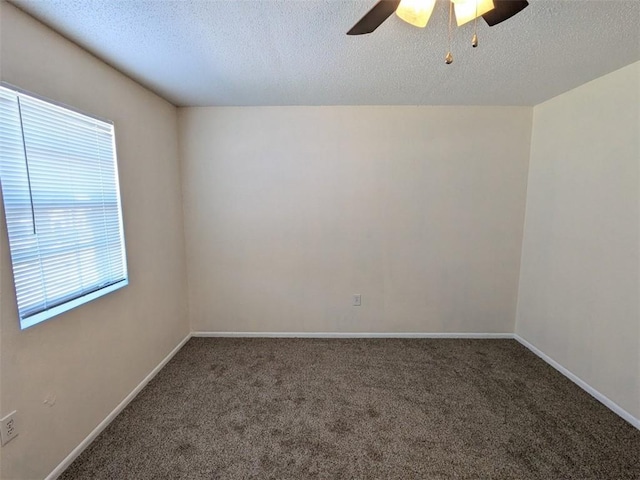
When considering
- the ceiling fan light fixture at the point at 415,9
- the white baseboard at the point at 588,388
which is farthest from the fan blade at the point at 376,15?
the white baseboard at the point at 588,388

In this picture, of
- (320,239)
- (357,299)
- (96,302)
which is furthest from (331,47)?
(357,299)

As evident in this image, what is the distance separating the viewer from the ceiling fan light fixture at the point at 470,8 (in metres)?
1.17

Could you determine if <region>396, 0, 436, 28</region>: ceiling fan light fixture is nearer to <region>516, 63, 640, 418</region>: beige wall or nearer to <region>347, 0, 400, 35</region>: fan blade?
<region>347, 0, 400, 35</region>: fan blade

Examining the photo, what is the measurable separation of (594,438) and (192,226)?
357 cm

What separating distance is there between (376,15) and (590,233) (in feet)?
7.50

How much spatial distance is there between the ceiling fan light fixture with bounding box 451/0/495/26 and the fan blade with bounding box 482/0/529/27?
23mm

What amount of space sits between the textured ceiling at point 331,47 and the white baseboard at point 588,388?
234cm

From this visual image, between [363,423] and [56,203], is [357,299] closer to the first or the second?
[363,423]

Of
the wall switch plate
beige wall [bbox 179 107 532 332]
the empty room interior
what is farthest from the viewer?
the wall switch plate

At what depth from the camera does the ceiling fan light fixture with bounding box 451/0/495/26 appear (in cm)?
117

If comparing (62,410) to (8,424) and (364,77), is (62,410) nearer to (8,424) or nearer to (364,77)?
(8,424)

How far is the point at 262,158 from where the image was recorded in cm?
284

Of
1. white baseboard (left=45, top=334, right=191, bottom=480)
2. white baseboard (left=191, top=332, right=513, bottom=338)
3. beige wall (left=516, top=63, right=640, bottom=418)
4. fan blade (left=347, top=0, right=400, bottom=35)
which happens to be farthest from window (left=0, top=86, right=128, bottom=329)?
beige wall (left=516, top=63, right=640, bottom=418)

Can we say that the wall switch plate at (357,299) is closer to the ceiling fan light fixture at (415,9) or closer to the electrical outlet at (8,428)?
the ceiling fan light fixture at (415,9)
